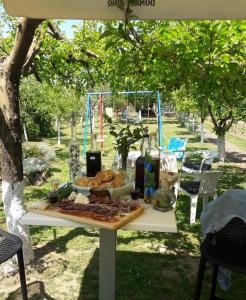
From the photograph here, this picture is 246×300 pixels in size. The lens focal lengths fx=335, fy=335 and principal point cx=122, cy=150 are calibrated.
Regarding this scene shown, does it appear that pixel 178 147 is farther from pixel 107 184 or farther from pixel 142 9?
pixel 142 9

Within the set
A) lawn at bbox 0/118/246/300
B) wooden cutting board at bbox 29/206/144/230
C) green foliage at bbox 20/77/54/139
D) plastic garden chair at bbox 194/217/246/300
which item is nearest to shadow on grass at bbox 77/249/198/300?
lawn at bbox 0/118/246/300

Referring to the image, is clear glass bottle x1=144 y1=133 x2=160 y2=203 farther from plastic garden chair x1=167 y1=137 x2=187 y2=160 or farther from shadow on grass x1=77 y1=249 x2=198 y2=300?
plastic garden chair x1=167 y1=137 x2=187 y2=160

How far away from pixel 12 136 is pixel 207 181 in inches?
139

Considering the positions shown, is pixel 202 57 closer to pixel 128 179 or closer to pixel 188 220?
pixel 128 179

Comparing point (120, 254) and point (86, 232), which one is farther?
point (86, 232)

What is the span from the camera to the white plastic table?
2121mm

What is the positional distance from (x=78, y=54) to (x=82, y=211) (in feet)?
15.9

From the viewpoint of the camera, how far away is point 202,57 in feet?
11.8

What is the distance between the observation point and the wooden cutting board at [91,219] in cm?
205

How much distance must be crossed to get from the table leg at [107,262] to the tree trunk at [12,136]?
153 centimetres

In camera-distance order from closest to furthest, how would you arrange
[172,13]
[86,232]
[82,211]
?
[82,211]
[172,13]
[86,232]

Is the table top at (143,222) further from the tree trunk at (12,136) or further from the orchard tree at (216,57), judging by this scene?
the tree trunk at (12,136)

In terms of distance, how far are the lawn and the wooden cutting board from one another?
1.82m

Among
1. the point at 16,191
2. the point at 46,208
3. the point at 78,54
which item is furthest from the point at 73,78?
the point at 46,208
